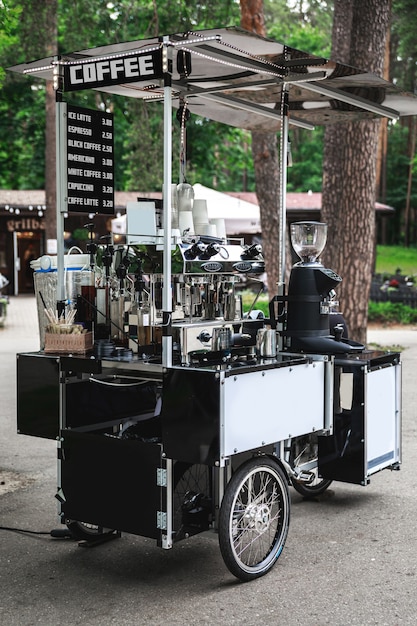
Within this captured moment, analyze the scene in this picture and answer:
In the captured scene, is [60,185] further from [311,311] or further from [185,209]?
[311,311]

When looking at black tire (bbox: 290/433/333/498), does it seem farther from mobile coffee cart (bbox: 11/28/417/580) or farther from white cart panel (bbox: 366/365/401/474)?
white cart panel (bbox: 366/365/401/474)

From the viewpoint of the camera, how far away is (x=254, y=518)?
4.46 metres

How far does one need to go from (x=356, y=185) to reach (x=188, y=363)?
7.22 meters

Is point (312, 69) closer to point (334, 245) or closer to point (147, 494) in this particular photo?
point (147, 494)

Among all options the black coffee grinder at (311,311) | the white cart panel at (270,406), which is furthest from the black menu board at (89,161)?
the white cart panel at (270,406)

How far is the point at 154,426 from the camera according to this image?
502 cm

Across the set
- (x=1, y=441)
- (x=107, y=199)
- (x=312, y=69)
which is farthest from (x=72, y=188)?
(x=1, y=441)

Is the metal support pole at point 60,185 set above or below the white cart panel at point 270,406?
above

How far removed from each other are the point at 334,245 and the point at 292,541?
276 inches

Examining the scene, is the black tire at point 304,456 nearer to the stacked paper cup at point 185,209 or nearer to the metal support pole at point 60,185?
the stacked paper cup at point 185,209

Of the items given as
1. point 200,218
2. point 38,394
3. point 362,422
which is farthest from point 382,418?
point 38,394

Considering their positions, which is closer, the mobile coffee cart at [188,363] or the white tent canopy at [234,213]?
the mobile coffee cart at [188,363]

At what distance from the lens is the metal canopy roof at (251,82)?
4.54 m

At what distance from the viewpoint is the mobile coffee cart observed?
169 inches
